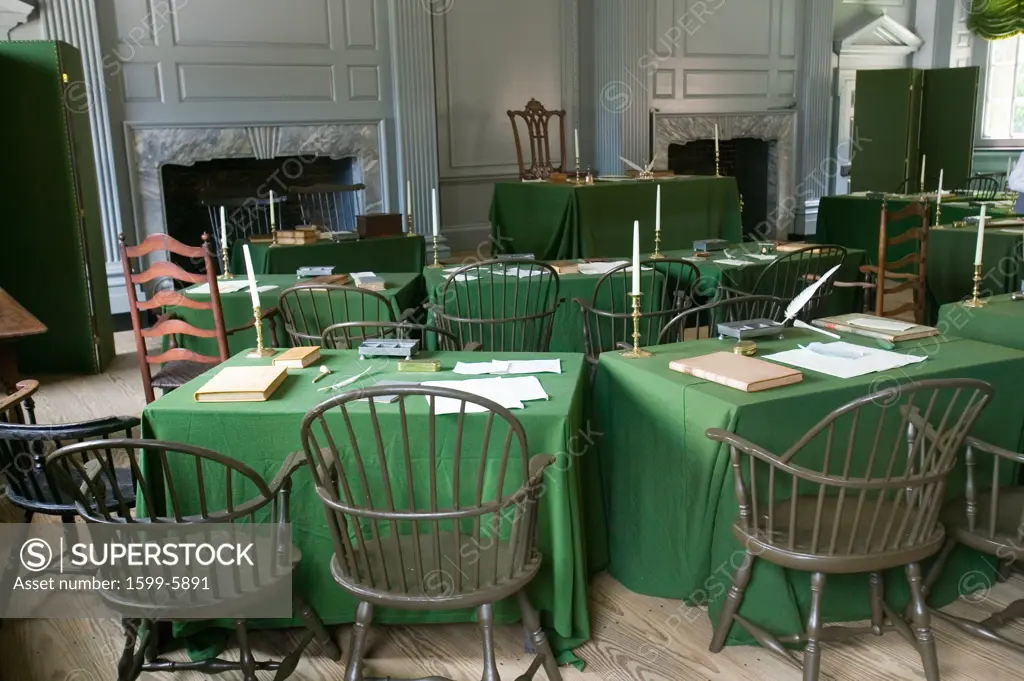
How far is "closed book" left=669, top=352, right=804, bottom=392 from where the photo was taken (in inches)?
85.8

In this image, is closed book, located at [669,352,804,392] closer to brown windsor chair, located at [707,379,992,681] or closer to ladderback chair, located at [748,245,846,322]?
brown windsor chair, located at [707,379,992,681]

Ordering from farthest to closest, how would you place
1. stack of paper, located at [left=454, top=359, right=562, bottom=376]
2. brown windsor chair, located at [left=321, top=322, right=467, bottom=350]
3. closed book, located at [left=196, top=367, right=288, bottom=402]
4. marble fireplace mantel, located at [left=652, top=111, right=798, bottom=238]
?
marble fireplace mantel, located at [left=652, top=111, right=798, bottom=238] → brown windsor chair, located at [left=321, top=322, right=467, bottom=350] → stack of paper, located at [left=454, top=359, right=562, bottom=376] → closed book, located at [left=196, top=367, right=288, bottom=402]

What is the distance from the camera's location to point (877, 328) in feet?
8.88

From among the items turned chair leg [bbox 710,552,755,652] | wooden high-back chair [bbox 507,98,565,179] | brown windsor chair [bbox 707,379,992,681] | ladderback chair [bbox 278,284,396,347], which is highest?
wooden high-back chair [bbox 507,98,565,179]

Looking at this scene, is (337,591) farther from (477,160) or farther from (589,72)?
(589,72)

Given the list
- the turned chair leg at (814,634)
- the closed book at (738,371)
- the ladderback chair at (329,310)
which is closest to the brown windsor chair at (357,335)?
the ladderback chair at (329,310)

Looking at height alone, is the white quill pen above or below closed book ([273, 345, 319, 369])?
above

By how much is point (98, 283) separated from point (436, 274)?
2.27 meters

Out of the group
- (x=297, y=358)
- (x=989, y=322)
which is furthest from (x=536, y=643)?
(x=989, y=322)

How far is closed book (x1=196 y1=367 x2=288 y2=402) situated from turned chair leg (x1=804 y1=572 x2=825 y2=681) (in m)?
1.40

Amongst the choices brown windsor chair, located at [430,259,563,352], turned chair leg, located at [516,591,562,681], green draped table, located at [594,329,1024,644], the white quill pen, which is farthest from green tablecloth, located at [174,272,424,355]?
turned chair leg, located at [516,591,562,681]

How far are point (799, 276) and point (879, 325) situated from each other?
1599 millimetres

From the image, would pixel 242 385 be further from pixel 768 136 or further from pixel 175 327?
pixel 768 136

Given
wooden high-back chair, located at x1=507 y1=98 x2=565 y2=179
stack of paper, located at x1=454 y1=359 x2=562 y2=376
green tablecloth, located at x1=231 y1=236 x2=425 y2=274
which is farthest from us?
wooden high-back chair, located at x1=507 y1=98 x2=565 y2=179
